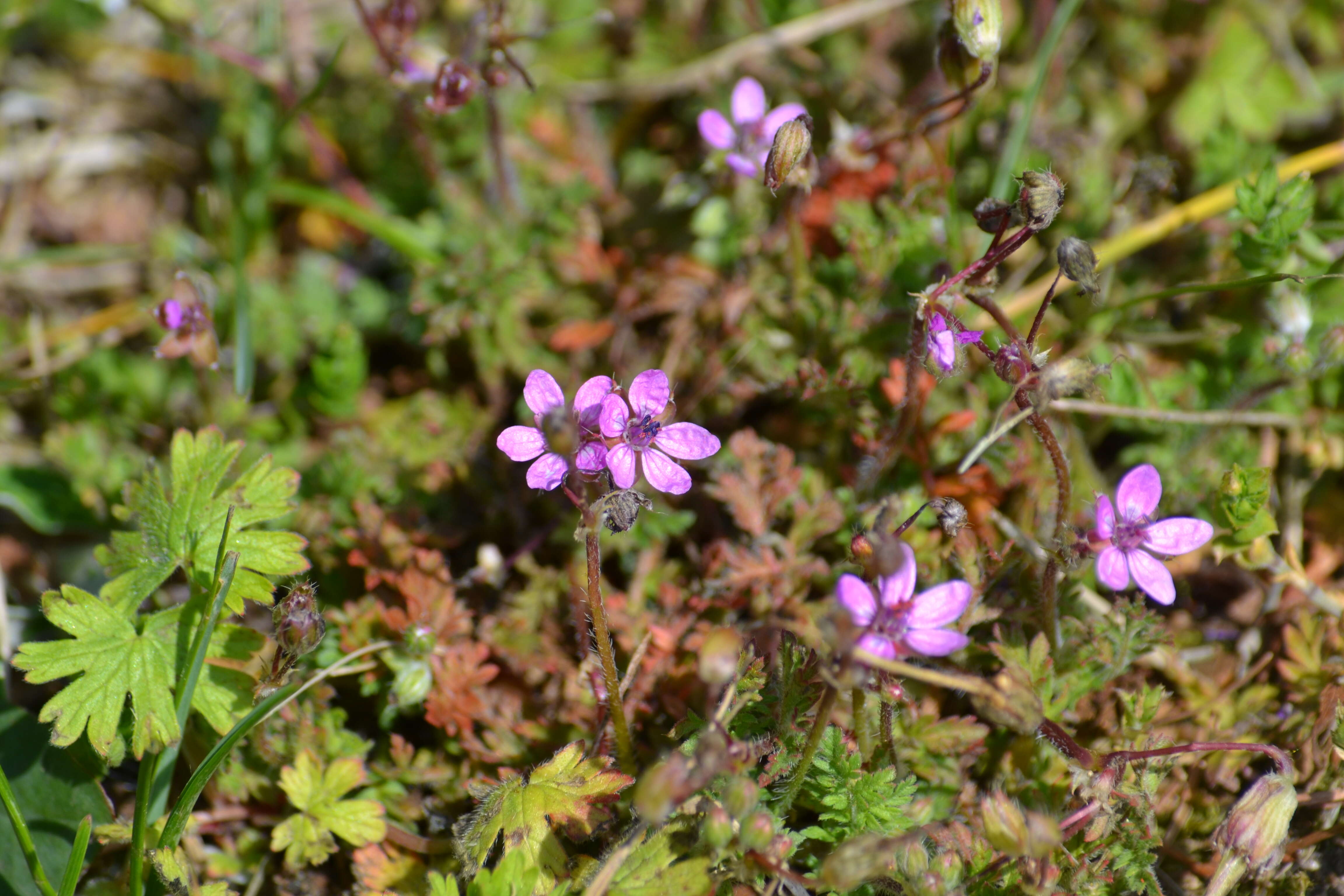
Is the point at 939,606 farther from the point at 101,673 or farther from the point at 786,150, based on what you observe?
the point at 101,673

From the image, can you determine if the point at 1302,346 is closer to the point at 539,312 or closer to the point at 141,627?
the point at 539,312

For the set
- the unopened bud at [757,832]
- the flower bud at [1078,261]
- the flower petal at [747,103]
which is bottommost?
the unopened bud at [757,832]

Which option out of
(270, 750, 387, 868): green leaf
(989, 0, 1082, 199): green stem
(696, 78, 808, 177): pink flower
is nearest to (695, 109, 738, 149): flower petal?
(696, 78, 808, 177): pink flower

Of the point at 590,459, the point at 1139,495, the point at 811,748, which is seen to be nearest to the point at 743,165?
the point at 590,459

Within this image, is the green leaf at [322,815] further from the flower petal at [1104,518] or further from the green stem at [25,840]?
the flower petal at [1104,518]

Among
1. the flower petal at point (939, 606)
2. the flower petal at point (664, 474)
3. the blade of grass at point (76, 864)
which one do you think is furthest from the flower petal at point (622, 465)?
the blade of grass at point (76, 864)

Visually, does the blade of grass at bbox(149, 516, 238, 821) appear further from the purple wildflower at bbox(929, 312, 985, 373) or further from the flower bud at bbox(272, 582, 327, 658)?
the purple wildflower at bbox(929, 312, 985, 373)

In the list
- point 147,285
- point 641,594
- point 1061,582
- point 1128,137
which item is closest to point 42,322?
point 147,285
